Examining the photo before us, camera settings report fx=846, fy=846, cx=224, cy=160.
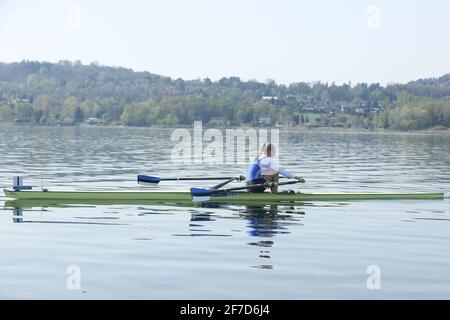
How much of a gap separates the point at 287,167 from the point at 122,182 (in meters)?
16.4

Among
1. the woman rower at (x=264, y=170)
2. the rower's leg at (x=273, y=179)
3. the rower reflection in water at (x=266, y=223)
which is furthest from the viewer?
the rower's leg at (x=273, y=179)

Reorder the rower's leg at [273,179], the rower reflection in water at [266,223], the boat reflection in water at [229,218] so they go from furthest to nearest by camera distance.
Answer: the rower's leg at [273,179], the boat reflection in water at [229,218], the rower reflection in water at [266,223]

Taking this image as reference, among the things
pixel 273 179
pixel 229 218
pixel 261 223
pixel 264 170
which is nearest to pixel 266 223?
pixel 261 223

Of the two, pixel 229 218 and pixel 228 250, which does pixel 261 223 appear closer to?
pixel 229 218

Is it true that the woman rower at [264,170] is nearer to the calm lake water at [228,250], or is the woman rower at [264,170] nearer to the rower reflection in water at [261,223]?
the rower reflection in water at [261,223]

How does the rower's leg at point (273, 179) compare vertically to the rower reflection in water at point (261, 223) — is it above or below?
above

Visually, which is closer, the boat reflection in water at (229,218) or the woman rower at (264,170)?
the boat reflection in water at (229,218)

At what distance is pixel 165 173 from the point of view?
45.4 m

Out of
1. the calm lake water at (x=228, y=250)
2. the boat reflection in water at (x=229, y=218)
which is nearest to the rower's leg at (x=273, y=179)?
the boat reflection in water at (x=229, y=218)

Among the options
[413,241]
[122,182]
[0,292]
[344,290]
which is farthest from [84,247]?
[122,182]

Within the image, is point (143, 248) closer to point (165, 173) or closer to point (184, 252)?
point (184, 252)

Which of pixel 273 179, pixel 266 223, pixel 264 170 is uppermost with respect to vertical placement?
pixel 264 170

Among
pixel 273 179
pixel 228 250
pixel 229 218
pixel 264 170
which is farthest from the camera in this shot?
pixel 273 179
